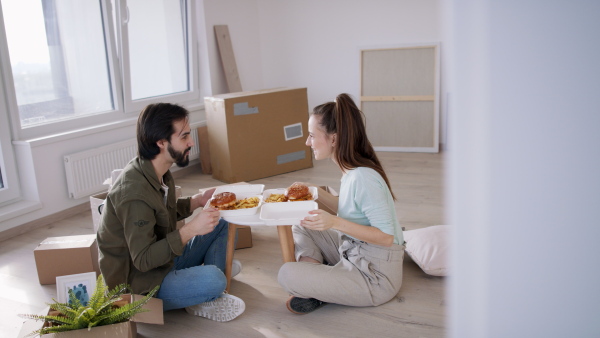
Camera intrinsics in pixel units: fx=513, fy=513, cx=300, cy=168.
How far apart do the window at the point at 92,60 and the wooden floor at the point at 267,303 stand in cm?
92

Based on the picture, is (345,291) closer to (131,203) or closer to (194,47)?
(131,203)

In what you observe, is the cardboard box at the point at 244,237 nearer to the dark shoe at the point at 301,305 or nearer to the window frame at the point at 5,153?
the dark shoe at the point at 301,305

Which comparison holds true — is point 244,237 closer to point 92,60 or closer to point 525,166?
point 92,60

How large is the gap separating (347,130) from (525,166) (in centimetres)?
163

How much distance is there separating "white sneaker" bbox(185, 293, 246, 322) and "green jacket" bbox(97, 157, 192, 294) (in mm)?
237

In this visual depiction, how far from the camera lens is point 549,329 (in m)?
0.44

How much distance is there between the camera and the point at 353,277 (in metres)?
2.11

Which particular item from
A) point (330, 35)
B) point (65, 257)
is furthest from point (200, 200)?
point (330, 35)

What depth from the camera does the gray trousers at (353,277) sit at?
2.11m

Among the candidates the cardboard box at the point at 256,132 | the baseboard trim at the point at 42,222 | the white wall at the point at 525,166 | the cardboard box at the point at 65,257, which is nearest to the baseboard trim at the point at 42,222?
the baseboard trim at the point at 42,222

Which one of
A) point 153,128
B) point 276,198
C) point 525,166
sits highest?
point 525,166

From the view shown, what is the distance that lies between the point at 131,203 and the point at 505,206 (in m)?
1.66

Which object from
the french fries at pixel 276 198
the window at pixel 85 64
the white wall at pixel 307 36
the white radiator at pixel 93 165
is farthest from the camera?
the white wall at pixel 307 36

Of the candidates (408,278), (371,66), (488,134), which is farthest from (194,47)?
(488,134)
